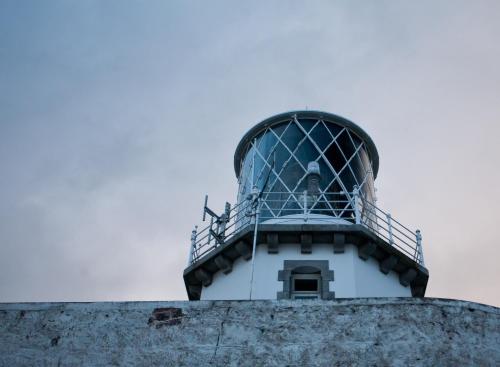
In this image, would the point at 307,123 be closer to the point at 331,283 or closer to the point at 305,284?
the point at 305,284

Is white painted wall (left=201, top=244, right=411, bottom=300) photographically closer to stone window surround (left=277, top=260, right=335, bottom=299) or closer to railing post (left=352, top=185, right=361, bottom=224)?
stone window surround (left=277, top=260, right=335, bottom=299)

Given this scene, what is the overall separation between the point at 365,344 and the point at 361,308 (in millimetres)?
436

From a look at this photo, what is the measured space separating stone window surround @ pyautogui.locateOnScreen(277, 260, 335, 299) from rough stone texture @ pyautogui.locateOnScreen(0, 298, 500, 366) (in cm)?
419

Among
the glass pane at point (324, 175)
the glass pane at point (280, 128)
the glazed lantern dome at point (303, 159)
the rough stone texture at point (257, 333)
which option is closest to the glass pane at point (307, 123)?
the glazed lantern dome at point (303, 159)

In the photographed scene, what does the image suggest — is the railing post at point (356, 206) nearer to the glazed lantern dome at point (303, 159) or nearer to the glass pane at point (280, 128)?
the glazed lantern dome at point (303, 159)

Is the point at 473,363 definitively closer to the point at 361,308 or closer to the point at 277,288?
the point at 361,308

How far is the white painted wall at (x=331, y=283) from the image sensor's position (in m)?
11.2

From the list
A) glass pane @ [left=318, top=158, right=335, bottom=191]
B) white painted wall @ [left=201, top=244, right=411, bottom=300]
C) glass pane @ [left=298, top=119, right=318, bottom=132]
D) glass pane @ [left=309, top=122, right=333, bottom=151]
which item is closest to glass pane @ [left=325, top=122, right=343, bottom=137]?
glass pane @ [left=309, top=122, right=333, bottom=151]

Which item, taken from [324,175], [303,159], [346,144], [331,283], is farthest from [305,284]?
[346,144]

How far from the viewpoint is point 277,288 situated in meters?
11.2

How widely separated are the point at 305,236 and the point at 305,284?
0.90m

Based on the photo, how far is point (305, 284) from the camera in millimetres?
11469

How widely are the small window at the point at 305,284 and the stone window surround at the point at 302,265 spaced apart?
116mm

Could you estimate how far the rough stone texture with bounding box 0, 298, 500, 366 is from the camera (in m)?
6.40
